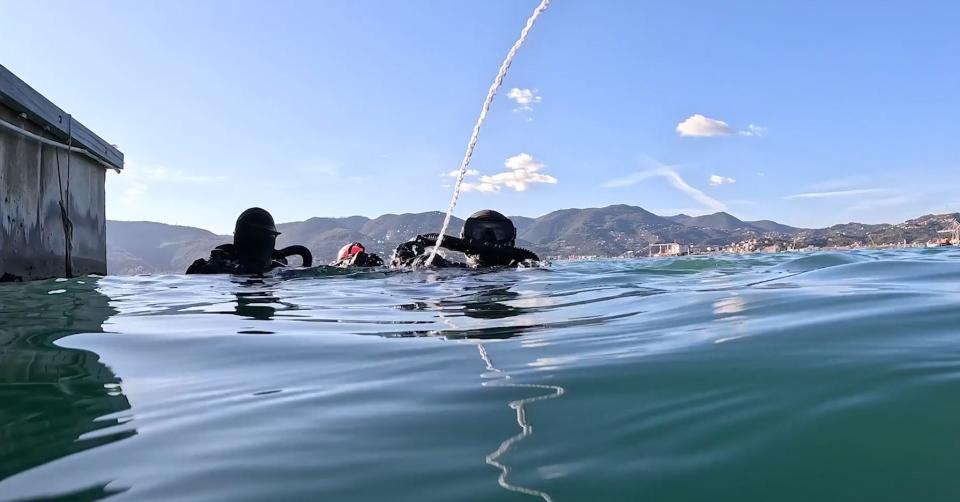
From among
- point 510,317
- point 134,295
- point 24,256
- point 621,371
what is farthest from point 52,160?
point 621,371

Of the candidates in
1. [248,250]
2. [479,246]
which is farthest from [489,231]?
[248,250]

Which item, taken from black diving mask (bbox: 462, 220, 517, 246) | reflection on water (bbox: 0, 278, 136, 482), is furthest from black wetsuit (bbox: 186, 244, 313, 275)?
reflection on water (bbox: 0, 278, 136, 482)

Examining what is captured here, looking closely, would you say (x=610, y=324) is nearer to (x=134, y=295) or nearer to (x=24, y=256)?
(x=134, y=295)

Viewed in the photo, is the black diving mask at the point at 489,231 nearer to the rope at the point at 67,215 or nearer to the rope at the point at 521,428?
the rope at the point at 67,215

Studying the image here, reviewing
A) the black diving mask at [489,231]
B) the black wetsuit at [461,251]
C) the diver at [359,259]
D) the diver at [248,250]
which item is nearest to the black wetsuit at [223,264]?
the diver at [248,250]

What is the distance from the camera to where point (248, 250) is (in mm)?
12570

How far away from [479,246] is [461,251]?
1.38 feet

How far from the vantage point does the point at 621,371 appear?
236 centimetres

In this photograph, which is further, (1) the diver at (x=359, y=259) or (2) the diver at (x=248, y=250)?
(1) the diver at (x=359, y=259)

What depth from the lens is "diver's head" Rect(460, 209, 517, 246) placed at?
14000 millimetres

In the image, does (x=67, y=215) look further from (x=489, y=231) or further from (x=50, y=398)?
(x=50, y=398)

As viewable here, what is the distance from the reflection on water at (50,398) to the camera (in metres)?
1.77

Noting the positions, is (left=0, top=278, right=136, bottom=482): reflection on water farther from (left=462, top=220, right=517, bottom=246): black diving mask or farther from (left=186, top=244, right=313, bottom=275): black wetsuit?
(left=462, top=220, right=517, bottom=246): black diving mask

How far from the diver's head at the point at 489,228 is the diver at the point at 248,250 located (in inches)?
168
